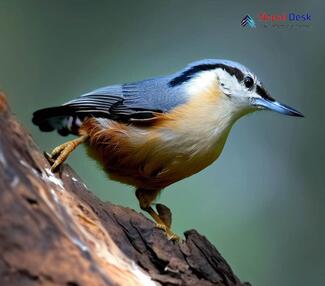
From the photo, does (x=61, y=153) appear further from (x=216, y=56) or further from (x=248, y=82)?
(x=216, y=56)

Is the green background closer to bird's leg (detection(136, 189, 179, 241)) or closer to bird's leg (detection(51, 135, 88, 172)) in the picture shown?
bird's leg (detection(136, 189, 179, 241))

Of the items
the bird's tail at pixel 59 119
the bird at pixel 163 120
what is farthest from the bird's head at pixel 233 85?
the bird's tail at pixel 59 119

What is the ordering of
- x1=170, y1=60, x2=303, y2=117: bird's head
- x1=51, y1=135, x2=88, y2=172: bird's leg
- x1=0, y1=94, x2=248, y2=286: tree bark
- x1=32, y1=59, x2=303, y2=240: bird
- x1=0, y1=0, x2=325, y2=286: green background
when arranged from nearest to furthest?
x1=0, y1=94, x2=248, y2=286: tree bark, x1=51, y1=135, x2=88, y2=172: bird's leg, x1=32, y1=59, x2=303, y2=240: bird, x1=170, y1=60, x2=303, y2=117: bird's head, x1=0, y1=0, x2=325, y2=286: green background

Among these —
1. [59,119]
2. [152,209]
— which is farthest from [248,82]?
[59,119]

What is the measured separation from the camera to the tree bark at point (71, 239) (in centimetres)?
153

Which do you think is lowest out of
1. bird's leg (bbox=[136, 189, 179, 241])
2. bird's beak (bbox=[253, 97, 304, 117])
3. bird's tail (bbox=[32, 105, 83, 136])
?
bird's leg (bbox=[136, 189, 179, 241])

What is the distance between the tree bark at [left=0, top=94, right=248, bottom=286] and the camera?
1.53 m

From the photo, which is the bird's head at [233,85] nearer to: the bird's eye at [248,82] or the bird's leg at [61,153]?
the bird's eye at [248,82]

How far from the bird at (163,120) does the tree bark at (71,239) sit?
0.27 m

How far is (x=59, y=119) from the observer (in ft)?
9.25

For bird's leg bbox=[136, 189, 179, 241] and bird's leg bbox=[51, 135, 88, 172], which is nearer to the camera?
bird's leg bbox=[51, 135, 88, 172]

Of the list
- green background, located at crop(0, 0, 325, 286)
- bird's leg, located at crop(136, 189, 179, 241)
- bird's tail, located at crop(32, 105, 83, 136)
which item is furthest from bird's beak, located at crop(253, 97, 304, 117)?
green background, located at crop(0, 0, 325, 286)

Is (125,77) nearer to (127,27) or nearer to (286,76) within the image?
(127,27)

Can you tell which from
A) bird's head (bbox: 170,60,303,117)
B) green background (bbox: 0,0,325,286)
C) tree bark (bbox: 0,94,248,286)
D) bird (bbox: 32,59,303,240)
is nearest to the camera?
tree bark (bbox: 0,94,248,286)
